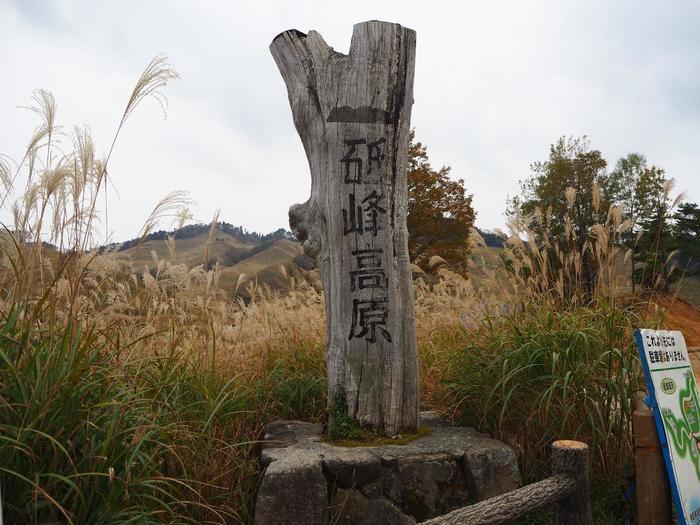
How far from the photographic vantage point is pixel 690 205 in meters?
17.4

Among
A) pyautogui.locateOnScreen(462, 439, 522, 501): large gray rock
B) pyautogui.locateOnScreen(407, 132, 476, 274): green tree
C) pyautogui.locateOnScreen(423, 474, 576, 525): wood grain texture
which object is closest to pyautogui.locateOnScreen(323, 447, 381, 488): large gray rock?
pyautogui.locateOnScreen(462, 439, 522, 501): large gray rock

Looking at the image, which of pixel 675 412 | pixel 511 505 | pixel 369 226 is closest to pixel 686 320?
pixel 675 412

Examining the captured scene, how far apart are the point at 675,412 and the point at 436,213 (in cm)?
1516

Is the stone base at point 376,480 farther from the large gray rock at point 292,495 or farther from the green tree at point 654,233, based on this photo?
the green tree at point 654,233

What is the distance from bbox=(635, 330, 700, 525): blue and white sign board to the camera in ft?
10.2

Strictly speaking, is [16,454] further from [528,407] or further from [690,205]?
[690,205]

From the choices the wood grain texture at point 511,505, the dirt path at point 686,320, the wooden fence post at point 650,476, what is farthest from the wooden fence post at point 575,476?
the dirt path at point 686,320

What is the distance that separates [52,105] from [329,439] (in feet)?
7.87

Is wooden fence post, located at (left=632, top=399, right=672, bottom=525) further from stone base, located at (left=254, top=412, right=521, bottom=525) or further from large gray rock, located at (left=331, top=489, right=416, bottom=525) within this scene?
large gray rock, located at (left=331, top=489, right=416, bottom=525)

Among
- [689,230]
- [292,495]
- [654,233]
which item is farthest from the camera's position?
[689,230]

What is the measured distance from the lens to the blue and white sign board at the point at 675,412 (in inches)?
122

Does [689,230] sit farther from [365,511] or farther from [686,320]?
[365,511]

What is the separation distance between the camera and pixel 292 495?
3100mm

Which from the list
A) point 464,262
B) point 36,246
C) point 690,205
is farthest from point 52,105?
point 690,205
